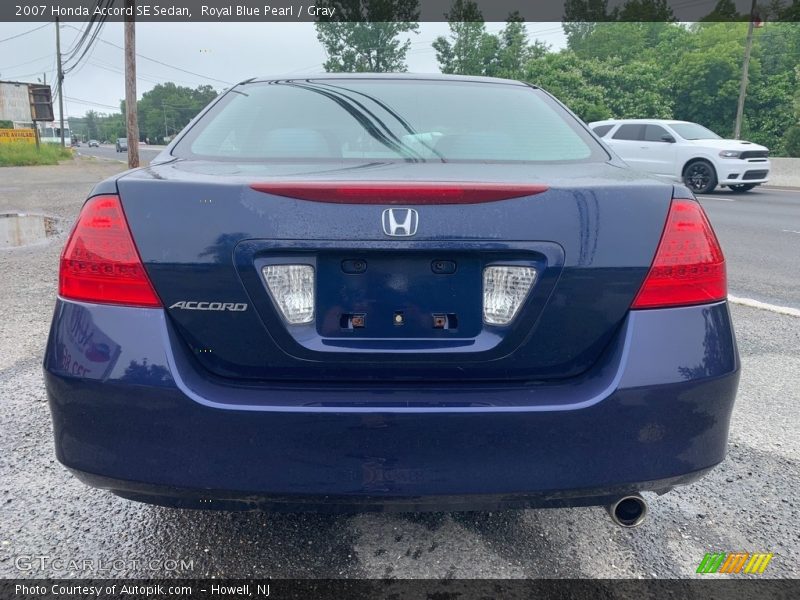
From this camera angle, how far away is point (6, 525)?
2.20 meters

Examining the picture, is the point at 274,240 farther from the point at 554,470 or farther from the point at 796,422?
the point at 796,422

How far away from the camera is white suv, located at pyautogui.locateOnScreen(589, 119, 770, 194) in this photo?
1551cm

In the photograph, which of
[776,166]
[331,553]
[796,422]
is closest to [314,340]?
[331,553]

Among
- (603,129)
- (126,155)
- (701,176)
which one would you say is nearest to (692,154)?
(701,176)

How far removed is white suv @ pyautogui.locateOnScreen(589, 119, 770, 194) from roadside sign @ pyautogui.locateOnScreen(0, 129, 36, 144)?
36.9m

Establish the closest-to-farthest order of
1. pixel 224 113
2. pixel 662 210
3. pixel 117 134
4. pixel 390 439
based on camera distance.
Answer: pixel 390 439
pixel 662 210
pixel 224 113
pixel 117 134

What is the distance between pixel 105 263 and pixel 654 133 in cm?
1662

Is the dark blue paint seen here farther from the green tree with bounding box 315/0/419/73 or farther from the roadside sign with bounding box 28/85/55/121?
the green tree with bounding box 315/0/419/73

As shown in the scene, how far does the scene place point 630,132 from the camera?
54.6ft

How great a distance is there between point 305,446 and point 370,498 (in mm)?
210

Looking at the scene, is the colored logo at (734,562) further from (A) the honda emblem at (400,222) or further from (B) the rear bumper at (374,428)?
(A) the honda emblem at (400,222)

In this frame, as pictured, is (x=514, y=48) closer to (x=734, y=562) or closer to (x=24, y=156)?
(x=24, y=156)

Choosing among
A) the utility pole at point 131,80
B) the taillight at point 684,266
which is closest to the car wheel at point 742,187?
the utility pole at point 131,80

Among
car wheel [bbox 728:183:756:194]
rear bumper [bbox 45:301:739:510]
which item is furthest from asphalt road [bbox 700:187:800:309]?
rear bumper [bbox 45:301:739:510]
